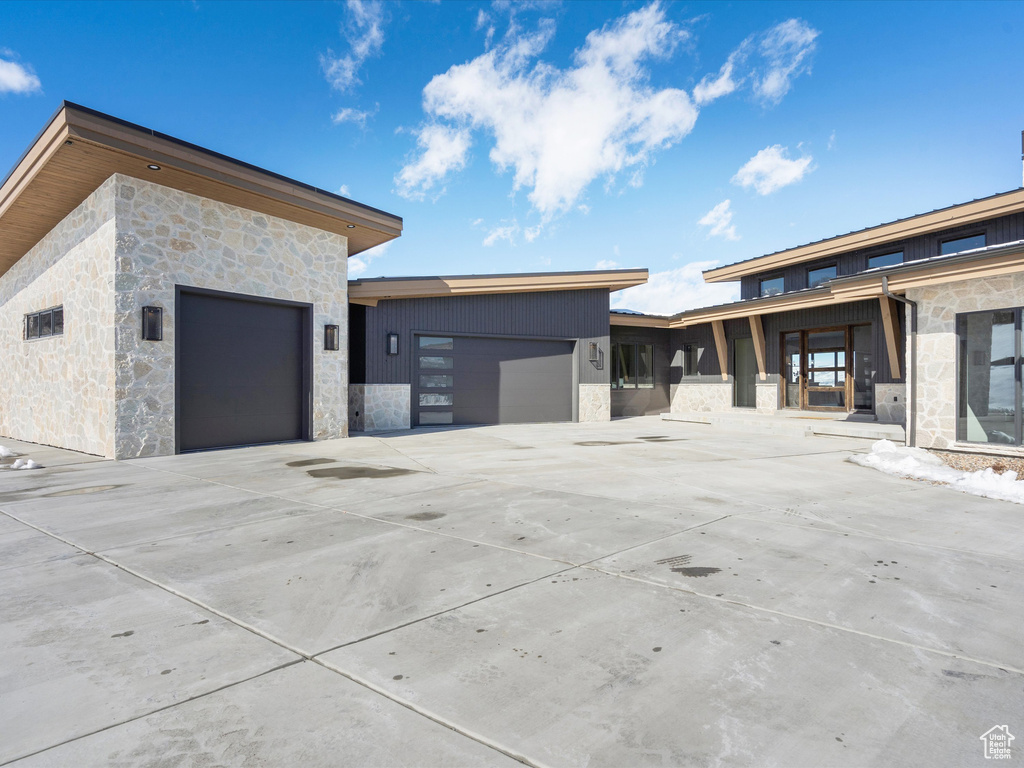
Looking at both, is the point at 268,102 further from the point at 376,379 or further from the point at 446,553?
the point at 446,553

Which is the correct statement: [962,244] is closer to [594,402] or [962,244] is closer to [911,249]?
[911,249]

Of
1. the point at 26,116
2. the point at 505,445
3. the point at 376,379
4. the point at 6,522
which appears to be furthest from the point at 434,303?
the point at 26,116

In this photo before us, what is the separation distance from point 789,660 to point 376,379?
483 inches

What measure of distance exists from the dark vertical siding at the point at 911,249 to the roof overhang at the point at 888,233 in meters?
0.22

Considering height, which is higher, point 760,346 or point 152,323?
point 760,346

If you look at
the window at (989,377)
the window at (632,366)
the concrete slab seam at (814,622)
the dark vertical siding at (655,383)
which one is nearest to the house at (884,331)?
the window at (989,377)

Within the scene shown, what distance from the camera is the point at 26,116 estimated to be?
1502cm

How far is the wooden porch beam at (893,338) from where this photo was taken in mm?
13617

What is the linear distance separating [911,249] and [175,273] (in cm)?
1780

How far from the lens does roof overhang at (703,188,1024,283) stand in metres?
12.7

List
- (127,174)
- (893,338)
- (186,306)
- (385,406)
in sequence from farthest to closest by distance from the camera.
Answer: (893,338) → (385,406) → (186,306) → (127,174)

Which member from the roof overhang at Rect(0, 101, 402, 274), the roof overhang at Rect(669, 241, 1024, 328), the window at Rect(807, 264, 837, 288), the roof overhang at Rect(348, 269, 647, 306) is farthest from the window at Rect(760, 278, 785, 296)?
the roof overhang at Rect(0, 101, 402, 274)

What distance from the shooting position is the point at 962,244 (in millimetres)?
13773

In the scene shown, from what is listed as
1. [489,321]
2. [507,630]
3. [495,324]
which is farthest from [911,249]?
[507,630]
